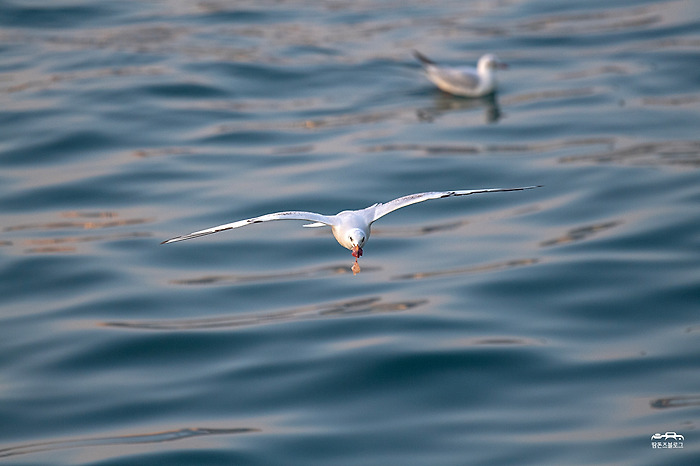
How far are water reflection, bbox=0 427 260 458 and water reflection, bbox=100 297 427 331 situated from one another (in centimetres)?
235

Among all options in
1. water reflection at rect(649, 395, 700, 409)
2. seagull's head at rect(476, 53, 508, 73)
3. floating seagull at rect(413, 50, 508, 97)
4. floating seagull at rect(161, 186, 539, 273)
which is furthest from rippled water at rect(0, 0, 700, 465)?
floating seagull at rect(161, 186, 539, 273)

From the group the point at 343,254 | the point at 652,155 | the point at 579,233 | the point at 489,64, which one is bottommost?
the point at 343,254

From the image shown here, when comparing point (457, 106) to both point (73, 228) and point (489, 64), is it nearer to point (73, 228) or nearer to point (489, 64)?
point (489, 64)

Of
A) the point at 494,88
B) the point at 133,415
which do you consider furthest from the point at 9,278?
the point at 494,88

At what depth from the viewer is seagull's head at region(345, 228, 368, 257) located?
27.2 ft

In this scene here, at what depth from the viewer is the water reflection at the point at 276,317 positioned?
43.4 feet

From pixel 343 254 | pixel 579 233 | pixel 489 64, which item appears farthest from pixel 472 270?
pixel 489 64

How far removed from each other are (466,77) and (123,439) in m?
13.0

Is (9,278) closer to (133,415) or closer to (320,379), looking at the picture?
(133,415)

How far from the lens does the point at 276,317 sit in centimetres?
1327

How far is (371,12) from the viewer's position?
1112 inches

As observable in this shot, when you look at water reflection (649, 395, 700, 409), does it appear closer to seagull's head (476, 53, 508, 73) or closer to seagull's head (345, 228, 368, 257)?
seagull's head (345, 228, 368, 257)

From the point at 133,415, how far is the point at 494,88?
13376 mm

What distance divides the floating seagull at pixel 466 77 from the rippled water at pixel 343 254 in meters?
0.39
